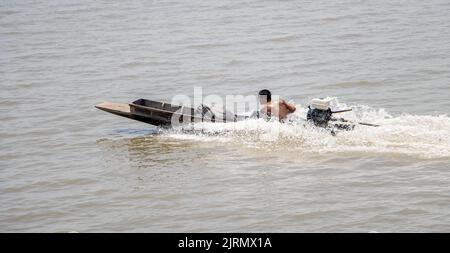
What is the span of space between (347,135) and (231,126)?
6.94ft

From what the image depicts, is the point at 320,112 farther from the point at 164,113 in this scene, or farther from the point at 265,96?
the point at 164,113

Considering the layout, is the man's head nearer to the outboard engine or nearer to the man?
the man

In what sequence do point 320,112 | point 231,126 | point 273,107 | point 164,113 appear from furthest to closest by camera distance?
point 164,113 < point 231,126 < point 273,107 < point 320,112

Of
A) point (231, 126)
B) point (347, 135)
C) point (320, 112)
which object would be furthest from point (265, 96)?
point (347, 135)

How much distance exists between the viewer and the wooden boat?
13312 mm

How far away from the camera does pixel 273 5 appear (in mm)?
25375

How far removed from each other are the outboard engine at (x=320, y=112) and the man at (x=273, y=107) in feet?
2.27

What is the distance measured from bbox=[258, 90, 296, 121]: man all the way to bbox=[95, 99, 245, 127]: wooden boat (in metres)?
0.51

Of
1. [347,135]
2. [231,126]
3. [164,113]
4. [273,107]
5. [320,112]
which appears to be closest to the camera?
[347,135]

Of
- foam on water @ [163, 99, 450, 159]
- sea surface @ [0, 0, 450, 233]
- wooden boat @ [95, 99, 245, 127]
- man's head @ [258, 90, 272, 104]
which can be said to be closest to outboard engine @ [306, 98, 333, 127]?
foam on water @ [163, 99, 450, 159]

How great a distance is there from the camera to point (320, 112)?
1233 cm

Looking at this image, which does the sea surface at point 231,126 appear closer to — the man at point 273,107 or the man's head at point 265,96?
the man at point 273,107

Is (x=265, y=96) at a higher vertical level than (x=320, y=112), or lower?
higher

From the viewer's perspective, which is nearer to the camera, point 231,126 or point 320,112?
point 320,112
